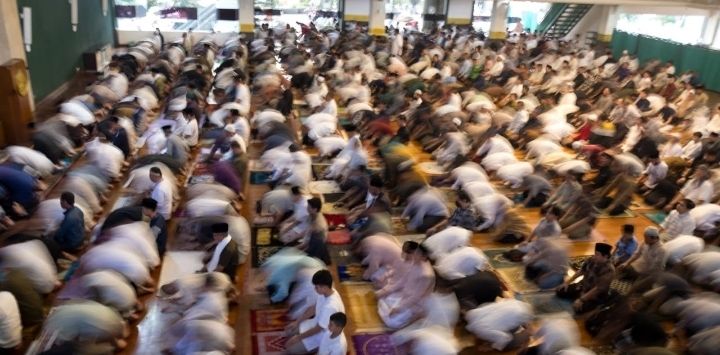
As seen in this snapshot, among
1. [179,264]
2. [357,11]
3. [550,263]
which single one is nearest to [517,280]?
[550,263]

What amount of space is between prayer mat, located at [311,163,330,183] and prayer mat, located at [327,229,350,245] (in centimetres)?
173

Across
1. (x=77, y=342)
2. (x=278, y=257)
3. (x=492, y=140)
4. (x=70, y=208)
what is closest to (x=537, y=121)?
(x=492, y=140)

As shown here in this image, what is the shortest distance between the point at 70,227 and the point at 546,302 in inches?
201

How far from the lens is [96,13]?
1694 centimetres

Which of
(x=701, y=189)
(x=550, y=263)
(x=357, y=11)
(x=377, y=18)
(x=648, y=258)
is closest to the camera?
(x=648, y=258)

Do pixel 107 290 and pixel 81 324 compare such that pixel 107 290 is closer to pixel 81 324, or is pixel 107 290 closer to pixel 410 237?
pixel 81 324

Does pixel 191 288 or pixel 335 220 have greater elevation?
pixel 191 288

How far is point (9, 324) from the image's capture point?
182 inches

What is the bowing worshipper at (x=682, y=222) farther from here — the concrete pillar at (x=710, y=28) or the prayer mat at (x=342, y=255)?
the concrete pillar at (x=710, y=28)

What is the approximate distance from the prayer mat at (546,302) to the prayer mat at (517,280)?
0.32ft

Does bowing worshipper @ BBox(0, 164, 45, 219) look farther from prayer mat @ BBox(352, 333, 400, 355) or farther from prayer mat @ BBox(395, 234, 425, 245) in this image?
prayer mat @ BBox(395, 234, 425, 245)

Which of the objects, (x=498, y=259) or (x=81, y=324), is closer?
(x=81, y=324)

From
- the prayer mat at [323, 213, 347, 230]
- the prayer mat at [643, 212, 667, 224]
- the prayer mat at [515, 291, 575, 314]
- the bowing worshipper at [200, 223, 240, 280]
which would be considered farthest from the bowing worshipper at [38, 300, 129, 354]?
A: the prayer mat at [643, 212, 667, 224]

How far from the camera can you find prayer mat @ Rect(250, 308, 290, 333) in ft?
17.9
